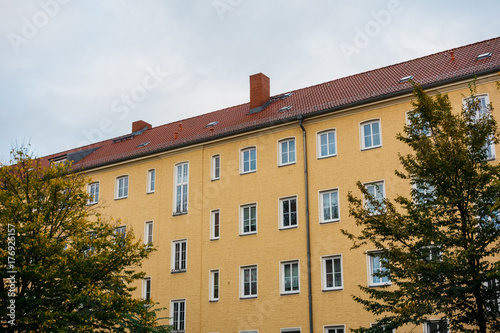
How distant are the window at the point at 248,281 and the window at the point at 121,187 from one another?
10.1m

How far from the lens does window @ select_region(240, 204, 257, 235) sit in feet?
99.5

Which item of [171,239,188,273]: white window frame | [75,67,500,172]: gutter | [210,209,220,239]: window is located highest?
[75,67,500,172]: gutter

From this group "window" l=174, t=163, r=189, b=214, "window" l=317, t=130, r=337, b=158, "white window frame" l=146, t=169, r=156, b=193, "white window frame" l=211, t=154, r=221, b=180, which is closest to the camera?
"window" l=317, t=130, r=337, b=158

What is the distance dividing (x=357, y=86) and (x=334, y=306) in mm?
11384

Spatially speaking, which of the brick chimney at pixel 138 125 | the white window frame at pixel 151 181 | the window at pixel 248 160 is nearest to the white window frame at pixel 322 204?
the window at pixel 248 160

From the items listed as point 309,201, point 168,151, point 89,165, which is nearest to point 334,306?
point 309,201

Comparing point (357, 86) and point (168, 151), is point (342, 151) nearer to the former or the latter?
point (357, 86)

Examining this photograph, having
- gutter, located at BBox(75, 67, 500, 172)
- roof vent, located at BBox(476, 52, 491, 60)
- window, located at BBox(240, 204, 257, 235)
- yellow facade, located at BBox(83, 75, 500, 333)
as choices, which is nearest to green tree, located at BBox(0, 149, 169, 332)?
gutter, located at BBox(75, 67, 500, 172)

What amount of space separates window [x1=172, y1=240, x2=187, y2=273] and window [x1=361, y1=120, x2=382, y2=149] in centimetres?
1092

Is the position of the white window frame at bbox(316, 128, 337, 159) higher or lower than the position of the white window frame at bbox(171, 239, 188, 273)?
higher

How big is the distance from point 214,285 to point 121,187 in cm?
952

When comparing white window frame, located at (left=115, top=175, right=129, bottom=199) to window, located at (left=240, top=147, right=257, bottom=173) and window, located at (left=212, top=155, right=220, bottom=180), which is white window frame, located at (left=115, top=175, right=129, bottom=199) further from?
window, located at (left=240, top=147, right=257, bottom=173)

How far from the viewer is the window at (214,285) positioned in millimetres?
30531

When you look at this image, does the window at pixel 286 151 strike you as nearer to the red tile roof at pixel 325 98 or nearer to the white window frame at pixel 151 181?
the red tile roof at pixel 325 98
